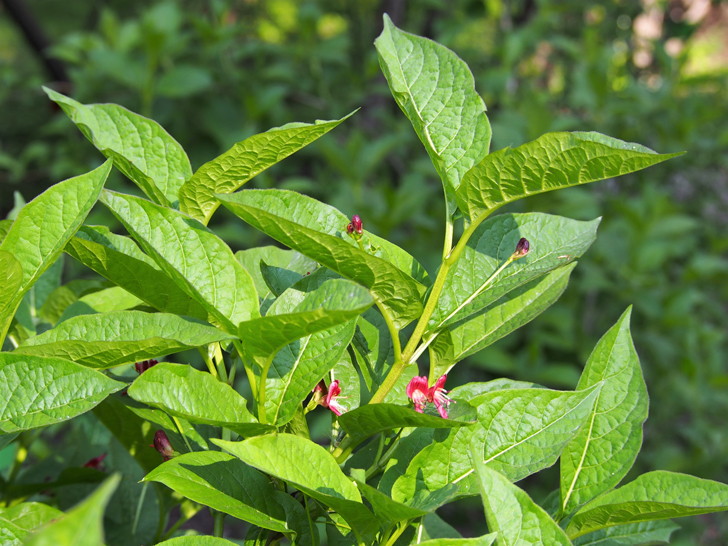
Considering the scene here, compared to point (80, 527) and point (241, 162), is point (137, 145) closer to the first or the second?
point (241, 162)

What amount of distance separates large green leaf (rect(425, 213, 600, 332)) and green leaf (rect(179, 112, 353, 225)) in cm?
16

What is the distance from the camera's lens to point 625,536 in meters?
0.55

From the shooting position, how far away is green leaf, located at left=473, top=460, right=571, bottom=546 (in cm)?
40

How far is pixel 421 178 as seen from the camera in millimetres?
2443

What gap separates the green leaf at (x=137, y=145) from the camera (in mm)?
517

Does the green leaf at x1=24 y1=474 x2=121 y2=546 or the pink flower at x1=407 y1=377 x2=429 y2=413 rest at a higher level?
the green leaf at x1=24 y1=474 x2=121 y2=546

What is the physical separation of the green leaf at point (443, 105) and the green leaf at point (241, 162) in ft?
0.24

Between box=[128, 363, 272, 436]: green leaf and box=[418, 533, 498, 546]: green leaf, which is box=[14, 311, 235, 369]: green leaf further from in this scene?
box=[418, 533, 498, 546]: green leaf

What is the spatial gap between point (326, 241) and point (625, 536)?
38cm

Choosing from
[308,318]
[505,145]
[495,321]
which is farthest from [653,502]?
[505,145]

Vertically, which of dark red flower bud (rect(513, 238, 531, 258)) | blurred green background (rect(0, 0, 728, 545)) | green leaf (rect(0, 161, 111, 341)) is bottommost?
blurred green background (rect(0, 0, 728, 545))

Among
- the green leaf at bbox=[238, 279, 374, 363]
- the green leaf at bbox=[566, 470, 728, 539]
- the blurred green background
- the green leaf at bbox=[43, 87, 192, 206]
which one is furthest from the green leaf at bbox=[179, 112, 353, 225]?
the blurred green background

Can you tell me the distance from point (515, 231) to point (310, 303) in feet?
0.73

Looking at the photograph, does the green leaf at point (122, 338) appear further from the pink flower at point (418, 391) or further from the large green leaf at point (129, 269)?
the pink flower at point (418, 391)
